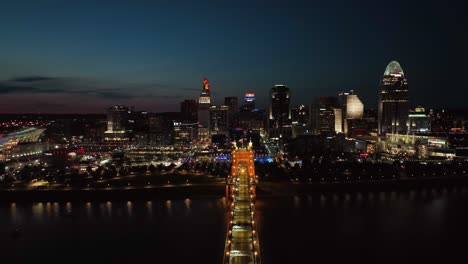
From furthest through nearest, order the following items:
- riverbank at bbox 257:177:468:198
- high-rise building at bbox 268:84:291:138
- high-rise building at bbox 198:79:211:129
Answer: high-rise building at bbox 268:84:291:138 → high-rise building at bbox 198:79:211:129 → riverbank at bbox 257:177:468:198

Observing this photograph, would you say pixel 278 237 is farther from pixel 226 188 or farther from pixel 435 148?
pixel 435 148

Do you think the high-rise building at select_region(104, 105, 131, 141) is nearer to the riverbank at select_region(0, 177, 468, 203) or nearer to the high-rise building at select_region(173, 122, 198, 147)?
the high-rise building at select_region(173, 122, 198, 147)

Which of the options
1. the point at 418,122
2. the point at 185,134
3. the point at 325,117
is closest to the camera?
the point at 418,122

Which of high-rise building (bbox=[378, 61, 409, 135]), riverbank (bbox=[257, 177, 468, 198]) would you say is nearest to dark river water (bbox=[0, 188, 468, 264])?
riverbank (bbox=[257, 177, 468, 198])

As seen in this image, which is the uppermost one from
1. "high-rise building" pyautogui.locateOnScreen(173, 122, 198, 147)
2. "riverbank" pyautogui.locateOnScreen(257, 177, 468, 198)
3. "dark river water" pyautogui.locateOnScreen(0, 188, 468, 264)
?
"high-rise building" pyautogui.locateOnScreen(173, 122, 198, 147)

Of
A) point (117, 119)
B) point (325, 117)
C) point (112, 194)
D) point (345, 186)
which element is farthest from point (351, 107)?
point (112, 194)

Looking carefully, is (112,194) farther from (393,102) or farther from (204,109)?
(204,109)
